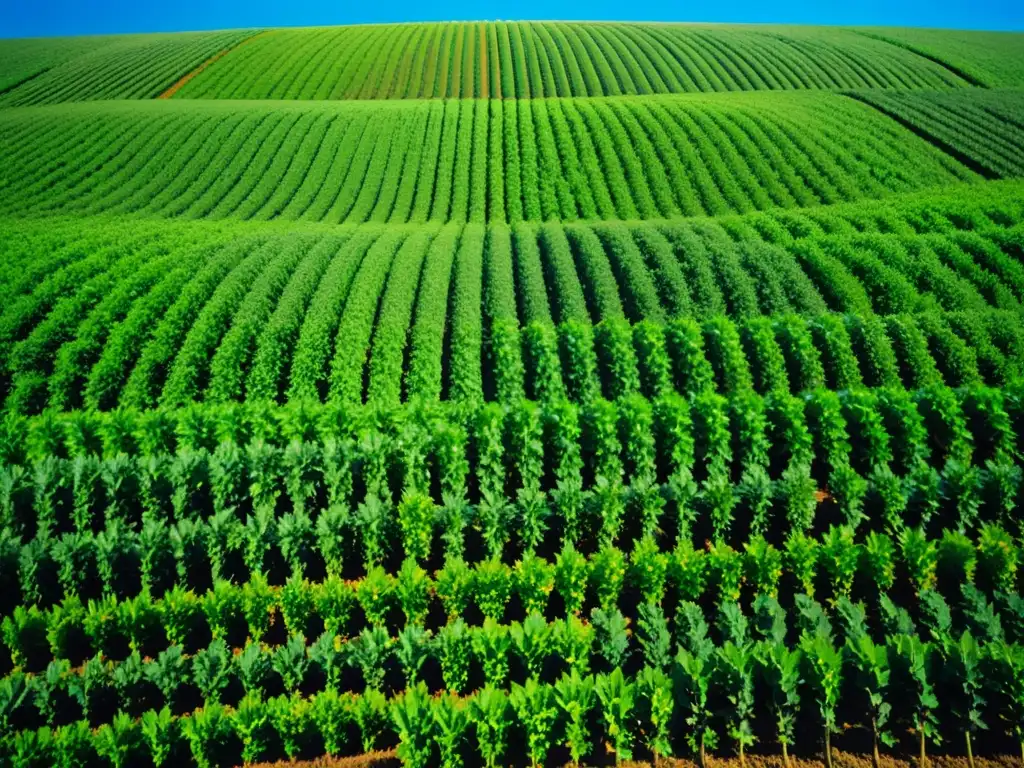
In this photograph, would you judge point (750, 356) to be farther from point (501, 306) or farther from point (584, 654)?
point (584, 654)

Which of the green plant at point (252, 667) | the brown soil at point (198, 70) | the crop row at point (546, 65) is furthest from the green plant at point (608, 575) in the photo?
the brown soil at point (198, 70)

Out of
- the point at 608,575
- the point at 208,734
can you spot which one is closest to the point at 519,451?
the point at 608,575

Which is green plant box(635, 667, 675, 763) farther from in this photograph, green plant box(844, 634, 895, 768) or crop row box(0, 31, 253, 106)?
crop row box(0, 31, 253, 106)

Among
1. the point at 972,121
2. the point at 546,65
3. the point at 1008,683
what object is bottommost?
the point at 1008,683

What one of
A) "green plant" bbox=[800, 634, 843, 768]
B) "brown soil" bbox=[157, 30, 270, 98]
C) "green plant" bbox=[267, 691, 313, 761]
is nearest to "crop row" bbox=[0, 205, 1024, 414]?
"green plant" bbox=[267, 691, 313, 761]

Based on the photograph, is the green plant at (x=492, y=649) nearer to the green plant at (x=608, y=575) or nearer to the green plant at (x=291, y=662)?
the green plant at (x=608, y=575)
